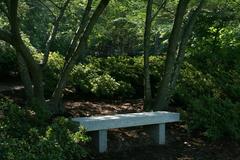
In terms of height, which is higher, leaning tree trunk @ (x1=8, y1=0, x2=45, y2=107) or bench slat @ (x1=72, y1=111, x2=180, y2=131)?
leaning tree trunk @ (x1=8, y1=0, x2=45, y2=107)

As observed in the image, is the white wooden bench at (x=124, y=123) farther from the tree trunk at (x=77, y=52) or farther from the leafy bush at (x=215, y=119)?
the tree trunk at (x=77, y=52)

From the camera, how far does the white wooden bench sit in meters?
6.67

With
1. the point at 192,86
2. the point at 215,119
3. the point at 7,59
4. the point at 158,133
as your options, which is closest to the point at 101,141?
the point at 158,133

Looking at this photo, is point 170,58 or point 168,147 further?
point 170,58

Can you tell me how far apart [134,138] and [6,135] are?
2576mm

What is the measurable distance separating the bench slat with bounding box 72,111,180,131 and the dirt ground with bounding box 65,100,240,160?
0.33 m

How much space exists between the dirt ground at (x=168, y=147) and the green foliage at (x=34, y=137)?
2.65ft

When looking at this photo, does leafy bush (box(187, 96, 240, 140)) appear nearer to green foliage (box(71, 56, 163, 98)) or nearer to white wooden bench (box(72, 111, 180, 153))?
white wooden bench (box(72, 111, 180, 153))

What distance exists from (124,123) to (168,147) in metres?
0.84

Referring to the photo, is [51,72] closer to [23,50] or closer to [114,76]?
[114,76]

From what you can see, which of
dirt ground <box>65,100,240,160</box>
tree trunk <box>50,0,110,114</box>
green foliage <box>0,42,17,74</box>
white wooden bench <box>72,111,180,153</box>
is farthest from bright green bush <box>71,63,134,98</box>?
white wooden bench <box>72,111,180,153</box>

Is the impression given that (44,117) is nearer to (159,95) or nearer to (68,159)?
(68,159)

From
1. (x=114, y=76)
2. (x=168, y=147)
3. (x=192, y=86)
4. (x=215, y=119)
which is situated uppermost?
(x=114, y=76)

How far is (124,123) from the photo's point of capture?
704 centimetres
